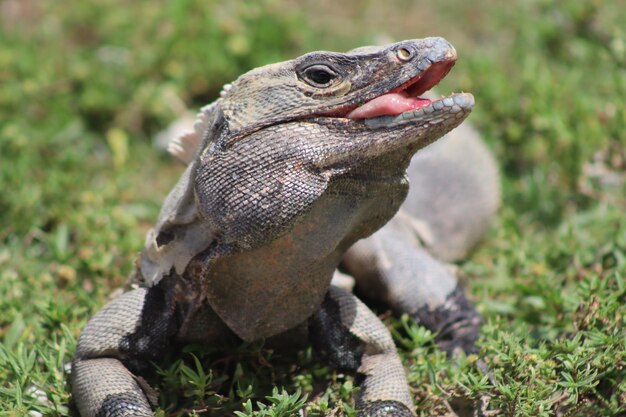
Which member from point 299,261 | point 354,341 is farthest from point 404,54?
point 354,341

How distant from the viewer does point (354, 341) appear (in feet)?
13.6

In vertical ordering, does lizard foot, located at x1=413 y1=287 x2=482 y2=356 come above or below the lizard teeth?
below

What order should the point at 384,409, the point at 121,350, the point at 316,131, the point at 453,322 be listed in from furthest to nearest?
the point at 453,322, the point at 121,350, the point at 384,409, the point at 316,131

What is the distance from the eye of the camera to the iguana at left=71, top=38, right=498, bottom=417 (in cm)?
345

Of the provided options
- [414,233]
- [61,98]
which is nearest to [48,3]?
[61,98]

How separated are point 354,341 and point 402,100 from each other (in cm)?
121

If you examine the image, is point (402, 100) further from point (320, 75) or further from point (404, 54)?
point (320, 75)

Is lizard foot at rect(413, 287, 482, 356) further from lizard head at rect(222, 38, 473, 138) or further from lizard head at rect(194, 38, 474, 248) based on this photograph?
lizard head at rect(222, 38, 473, 138)

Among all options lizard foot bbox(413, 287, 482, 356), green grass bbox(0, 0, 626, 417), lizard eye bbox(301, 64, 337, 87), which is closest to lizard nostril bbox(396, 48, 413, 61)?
lizard eye bbox(301, 64, 337, 87)

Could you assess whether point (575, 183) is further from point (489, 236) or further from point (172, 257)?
point (172, 257)

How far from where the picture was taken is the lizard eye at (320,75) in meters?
3.61

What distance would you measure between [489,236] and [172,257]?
283 centimetres

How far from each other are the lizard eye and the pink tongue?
175 millimetres

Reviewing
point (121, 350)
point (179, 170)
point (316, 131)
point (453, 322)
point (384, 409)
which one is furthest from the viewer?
point (179, 170)
